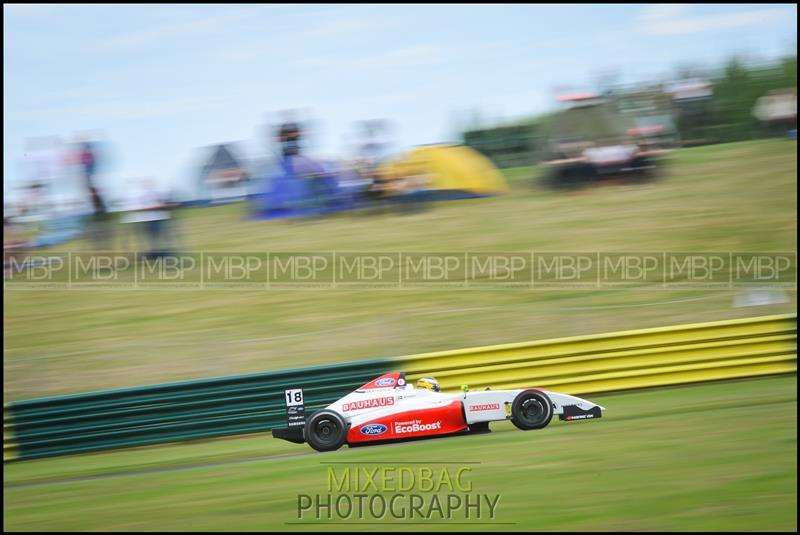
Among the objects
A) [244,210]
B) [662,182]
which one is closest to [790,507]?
[662,182]

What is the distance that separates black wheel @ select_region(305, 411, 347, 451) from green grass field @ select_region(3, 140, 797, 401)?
2625 mm

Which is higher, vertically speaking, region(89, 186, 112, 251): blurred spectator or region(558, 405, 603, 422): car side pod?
region(89, 186, 112, 251): blurred spectator

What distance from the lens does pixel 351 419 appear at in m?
5.71

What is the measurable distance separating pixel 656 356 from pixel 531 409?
2213 mm

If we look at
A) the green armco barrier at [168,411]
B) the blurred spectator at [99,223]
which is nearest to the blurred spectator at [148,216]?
the blurred spectator at [99,223]

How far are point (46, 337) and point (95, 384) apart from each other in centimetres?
107

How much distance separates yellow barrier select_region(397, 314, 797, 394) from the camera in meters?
7.20

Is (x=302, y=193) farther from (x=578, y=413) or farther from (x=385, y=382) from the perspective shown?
(x=578, y=413)

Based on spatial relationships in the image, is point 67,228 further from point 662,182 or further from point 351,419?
point 662,182

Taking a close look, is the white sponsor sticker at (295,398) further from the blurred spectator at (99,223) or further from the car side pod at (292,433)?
the blurred spectator at (99,223)

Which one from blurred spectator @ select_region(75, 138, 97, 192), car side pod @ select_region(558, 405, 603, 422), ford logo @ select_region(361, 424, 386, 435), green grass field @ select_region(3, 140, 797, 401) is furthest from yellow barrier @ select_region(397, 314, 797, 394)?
blurred spectator @ select_region(75, 138, 97, 192)

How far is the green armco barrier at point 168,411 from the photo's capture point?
6910 millimetres

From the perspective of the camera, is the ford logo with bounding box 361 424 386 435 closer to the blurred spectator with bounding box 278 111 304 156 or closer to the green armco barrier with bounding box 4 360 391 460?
the green armco barrier with bounding box 4 360 391 460

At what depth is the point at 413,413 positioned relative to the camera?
5699mm
